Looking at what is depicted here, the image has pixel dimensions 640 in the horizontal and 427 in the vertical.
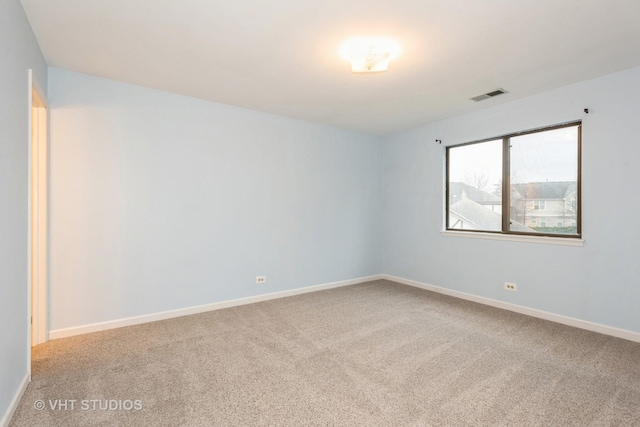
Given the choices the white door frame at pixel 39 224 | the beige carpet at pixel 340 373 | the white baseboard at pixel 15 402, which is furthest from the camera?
the white door frame at pixel 39 224

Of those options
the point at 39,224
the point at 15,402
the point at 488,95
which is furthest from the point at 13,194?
the point at 488,95

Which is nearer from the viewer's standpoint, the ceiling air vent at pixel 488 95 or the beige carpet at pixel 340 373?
the beige carpet at pixel 340 373

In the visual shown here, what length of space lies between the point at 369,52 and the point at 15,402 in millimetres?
3439

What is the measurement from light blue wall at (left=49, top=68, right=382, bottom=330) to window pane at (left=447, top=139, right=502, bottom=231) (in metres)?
1.68

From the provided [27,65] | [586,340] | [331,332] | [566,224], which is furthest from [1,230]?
[566,224]

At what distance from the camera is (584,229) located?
3.20m

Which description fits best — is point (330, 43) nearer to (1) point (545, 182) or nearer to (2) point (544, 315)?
(1) point (545, 182)

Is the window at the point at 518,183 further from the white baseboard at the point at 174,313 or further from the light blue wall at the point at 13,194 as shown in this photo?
the light blue wall at the point at 13,194

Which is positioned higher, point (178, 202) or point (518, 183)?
point (518, 183)

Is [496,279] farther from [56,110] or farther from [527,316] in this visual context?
[56,110]

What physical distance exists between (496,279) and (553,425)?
2404 millimetres

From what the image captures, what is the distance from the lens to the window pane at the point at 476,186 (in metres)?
4.09
